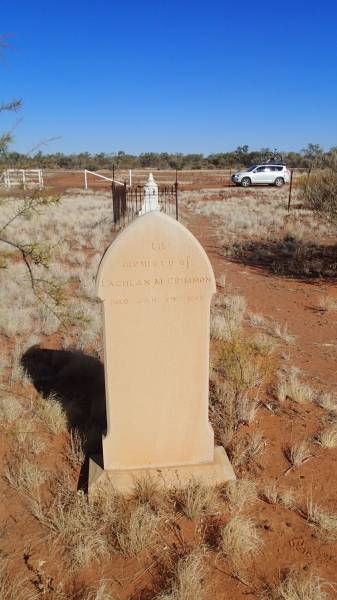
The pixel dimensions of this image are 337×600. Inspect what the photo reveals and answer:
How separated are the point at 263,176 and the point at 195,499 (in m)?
35.1

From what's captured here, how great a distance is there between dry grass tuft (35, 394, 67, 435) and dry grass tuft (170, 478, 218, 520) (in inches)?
49.3

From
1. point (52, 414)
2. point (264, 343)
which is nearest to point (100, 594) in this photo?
point (52, 414)

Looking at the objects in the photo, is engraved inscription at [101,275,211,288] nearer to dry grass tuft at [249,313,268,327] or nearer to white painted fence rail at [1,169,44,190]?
white painted fence rail at [1,169,44,190]

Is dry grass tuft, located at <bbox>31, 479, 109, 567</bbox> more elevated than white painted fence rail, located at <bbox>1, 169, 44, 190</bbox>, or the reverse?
white painted fence rail, located at <bbox>1, 169, 44, 190</bbox>

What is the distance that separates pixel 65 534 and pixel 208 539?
89 centimetres

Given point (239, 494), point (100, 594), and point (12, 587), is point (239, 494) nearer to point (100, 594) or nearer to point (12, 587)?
point (100, 594)

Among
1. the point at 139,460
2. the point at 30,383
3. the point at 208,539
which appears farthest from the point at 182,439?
the point at 30,383

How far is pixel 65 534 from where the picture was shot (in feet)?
9.33

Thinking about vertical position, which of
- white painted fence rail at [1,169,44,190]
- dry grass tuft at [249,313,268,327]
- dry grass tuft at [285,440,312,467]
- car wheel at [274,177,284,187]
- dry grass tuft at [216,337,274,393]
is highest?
white painted fence rail at [1,169,44,190]

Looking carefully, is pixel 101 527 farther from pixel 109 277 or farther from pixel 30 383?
pixel 30 383

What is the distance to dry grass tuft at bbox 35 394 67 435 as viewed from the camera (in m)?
4.03

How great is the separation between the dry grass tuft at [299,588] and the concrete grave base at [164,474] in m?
0.90

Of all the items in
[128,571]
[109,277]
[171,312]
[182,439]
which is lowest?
[128,571]

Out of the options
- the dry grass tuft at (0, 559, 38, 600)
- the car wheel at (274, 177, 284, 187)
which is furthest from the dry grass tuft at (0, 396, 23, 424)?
the car wheel at (274, 177, 284, 187)
